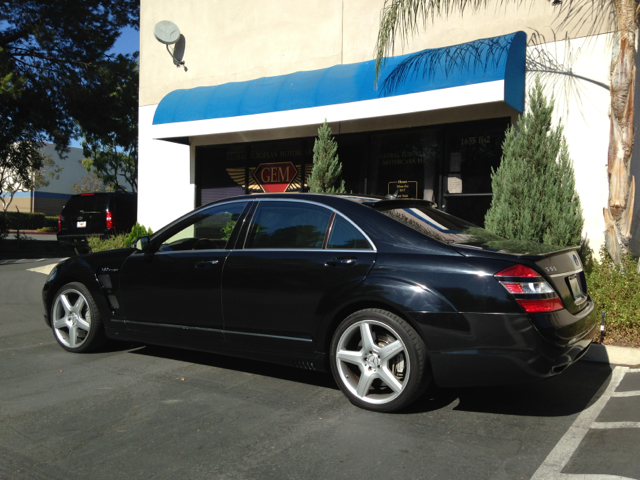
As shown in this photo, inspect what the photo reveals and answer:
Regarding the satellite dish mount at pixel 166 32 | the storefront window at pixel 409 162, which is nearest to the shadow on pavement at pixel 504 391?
the storefront window at pixel 409 162

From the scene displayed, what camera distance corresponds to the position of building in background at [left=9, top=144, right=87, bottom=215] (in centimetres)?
5881

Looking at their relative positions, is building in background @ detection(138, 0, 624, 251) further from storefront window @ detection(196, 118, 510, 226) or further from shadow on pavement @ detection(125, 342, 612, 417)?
shadow on pavement @ detection(125, 342, 612, 417)

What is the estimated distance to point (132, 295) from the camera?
521cm

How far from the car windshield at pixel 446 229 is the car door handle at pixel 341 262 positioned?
0.47m

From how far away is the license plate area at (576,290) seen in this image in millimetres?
4055

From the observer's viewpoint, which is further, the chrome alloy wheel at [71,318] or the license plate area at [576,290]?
the chrome alloy wheel at [71,318]

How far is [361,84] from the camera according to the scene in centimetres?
962

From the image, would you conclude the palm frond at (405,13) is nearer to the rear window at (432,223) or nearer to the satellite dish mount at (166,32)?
the rear window at (432,223)

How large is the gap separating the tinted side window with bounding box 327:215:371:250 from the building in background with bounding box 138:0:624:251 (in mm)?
4912

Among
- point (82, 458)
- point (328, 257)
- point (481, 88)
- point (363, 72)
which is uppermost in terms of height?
point (363, 72)

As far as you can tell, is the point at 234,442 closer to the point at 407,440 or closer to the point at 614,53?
the point at 407,440

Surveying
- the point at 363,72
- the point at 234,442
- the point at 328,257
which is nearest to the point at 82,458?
the point at 234,442

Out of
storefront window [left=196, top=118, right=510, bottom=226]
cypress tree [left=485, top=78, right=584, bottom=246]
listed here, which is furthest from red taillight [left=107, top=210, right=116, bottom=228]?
cypress tree [left=485, top=78, right=584, bottom=246]

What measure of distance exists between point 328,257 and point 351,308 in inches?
16.8
